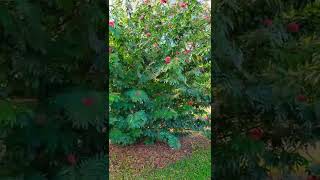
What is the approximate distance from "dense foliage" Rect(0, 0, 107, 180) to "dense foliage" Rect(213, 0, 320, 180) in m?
0.38

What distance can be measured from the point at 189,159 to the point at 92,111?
3297 millimetres

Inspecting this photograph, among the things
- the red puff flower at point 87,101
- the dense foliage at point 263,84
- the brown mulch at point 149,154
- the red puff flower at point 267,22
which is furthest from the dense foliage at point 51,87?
the brown mulch at point 149,154

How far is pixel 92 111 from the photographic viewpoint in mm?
1263

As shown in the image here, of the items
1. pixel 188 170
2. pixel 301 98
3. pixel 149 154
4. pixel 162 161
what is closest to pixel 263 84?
pixel 301 98

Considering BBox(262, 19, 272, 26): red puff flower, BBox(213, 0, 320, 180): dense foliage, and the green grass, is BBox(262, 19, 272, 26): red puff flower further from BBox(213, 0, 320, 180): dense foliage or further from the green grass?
the green grass

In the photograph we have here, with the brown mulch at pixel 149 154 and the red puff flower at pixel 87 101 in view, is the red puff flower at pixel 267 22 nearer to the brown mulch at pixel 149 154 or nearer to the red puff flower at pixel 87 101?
the red puff flower at pixel 87 101

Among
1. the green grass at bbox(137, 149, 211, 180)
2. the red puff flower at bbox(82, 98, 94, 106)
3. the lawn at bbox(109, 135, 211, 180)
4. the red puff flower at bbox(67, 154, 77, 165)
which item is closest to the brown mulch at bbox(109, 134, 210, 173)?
the lawn at bbox(109, 135, 211, 180)

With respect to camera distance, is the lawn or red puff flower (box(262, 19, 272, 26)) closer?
red puff flower (box(262, 19, 272, 26))

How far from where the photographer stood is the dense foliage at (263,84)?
1.57 meters

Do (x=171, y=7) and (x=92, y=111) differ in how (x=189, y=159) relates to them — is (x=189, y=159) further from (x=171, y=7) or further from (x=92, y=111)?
(x=92, y=111)

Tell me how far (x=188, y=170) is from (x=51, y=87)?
2.98 metres

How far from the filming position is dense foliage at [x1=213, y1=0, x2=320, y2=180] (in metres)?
1.57

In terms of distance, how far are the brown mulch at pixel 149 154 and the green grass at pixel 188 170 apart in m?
0.10

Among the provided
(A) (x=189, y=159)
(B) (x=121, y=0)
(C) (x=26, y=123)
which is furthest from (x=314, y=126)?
(B) (x=121, y=0)
